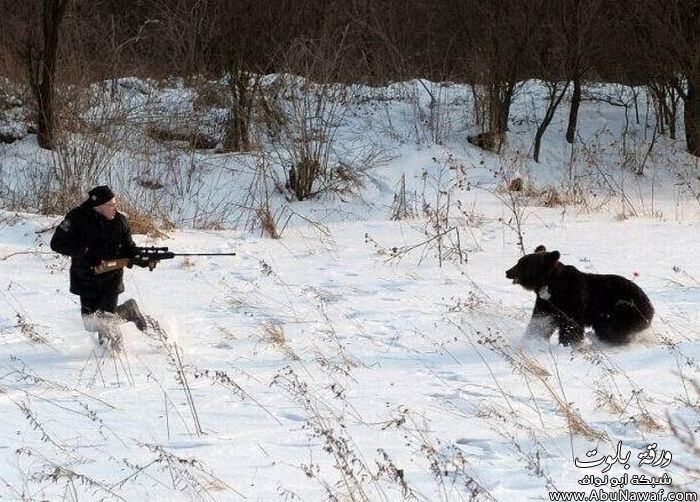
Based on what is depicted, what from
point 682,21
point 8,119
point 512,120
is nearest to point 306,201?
point 8,119

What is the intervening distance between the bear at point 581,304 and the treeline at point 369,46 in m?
9.01

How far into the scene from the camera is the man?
6.41 meters

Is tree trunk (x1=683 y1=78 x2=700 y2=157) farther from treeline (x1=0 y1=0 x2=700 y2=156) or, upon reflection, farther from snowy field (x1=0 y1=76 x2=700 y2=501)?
snowy field (x1=0 y1=76 x2=700 y2=501)

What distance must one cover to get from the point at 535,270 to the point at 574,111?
14.4 meters

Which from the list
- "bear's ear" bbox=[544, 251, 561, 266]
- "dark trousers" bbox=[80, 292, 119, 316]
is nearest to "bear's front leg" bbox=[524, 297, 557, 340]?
"bear's ear" bbox=[544, 251, 561, 266]

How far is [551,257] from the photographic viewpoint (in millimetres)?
6879

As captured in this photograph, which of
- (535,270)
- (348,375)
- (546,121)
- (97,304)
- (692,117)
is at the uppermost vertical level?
(692,117)

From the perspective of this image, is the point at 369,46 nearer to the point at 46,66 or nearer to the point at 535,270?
the point at 46,66

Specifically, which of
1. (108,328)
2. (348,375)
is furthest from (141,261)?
(348,375)

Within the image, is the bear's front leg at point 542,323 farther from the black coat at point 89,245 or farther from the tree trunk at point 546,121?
the tree trunk at point 546,121

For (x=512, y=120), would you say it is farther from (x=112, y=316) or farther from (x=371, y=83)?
(x=112, y=316)

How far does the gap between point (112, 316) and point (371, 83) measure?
54.5 ft

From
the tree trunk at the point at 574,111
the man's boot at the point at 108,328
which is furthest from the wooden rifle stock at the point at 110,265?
the tree trunk at the point at 574,111

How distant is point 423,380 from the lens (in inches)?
232
